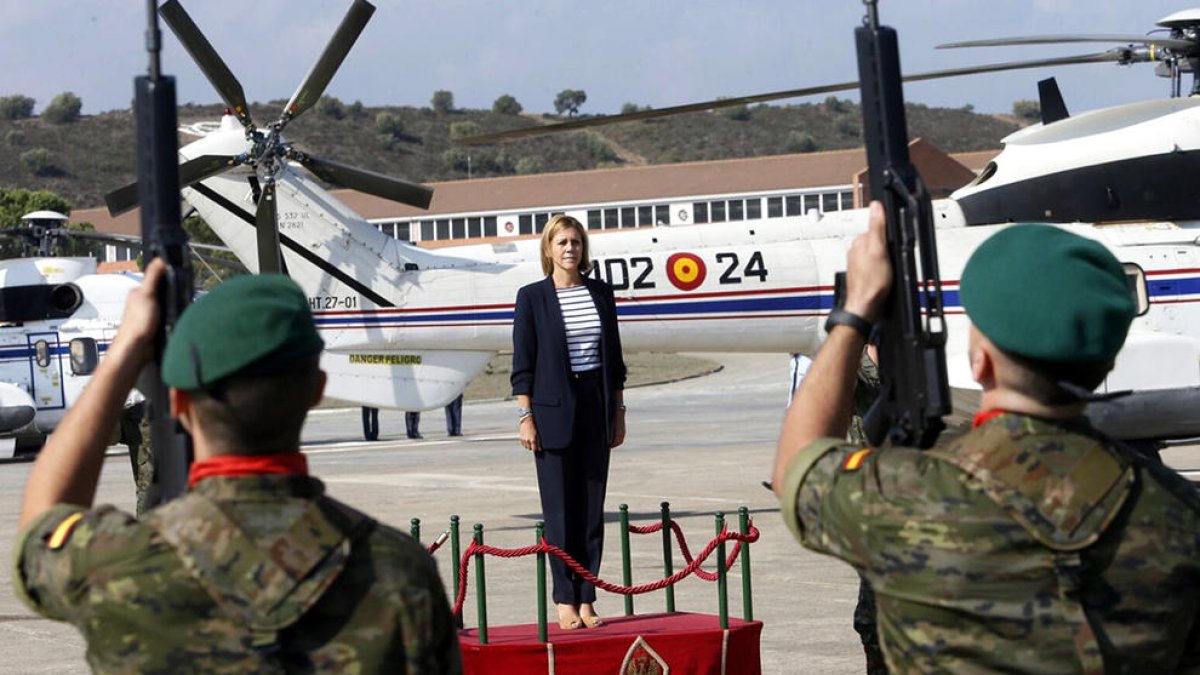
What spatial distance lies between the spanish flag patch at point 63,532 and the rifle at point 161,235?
1.00 feet

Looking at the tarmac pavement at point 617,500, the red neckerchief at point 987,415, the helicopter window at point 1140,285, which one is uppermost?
the red neckerchief at point 987,415

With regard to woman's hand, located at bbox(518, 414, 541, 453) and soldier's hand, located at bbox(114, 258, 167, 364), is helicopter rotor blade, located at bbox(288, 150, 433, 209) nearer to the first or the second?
woman's hand, located at bbox(518, 414, 541, 453)

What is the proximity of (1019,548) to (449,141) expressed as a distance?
4435 inches

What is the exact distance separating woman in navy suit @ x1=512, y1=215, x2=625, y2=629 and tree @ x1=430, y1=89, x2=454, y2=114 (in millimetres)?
133916

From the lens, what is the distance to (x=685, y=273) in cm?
1354

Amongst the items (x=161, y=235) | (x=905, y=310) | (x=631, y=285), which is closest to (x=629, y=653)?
(x=905, y=310)

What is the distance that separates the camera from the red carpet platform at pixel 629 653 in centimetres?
607

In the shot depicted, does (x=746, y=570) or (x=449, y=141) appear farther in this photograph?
(x=449, y=141)

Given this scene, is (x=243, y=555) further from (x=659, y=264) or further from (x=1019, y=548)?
(x=659, y=264)

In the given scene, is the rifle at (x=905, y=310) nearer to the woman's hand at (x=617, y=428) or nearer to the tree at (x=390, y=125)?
the woman's hand at (x=617, y=428)

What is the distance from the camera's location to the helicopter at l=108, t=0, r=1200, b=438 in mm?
12445

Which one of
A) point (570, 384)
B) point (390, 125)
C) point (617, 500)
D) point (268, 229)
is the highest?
point (390, 125)

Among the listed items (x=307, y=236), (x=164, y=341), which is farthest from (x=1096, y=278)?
(x=307, y=236)

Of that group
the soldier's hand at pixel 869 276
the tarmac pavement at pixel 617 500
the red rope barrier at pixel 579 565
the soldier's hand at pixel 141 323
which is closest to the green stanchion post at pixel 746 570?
the red rope barrier at pixel 579 565
